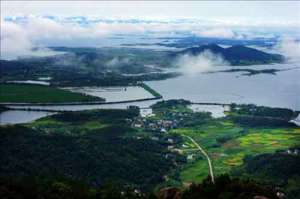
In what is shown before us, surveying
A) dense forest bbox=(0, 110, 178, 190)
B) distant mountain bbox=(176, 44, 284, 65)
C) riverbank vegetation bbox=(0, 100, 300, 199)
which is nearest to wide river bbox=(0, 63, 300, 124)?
riverbank vegetation bbox=(0, 100, 300, 199)

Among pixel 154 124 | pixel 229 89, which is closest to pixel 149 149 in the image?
pixel 154 124

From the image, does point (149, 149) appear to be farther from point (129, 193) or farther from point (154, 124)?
point (129, 193)

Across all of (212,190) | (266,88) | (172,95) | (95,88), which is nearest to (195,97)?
(172,95)

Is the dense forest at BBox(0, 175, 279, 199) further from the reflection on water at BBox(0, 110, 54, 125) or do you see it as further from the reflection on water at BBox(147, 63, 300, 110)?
the reflection on water at BBox(147, 63, 300, 110)

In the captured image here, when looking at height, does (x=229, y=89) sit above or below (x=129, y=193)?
above

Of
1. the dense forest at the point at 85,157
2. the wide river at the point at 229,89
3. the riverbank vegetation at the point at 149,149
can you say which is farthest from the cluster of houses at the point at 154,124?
the wide river at the point at 229,89

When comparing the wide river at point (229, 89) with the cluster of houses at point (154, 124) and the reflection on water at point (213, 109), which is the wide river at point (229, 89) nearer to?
the reflection on water at point (213, 109)
